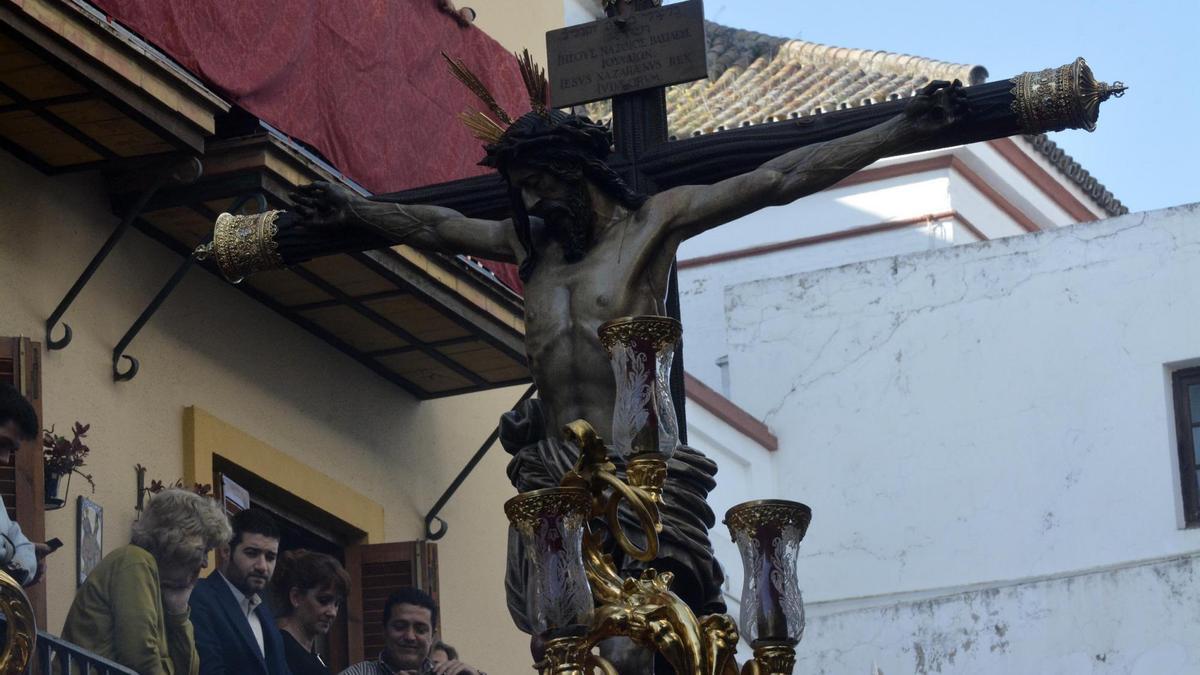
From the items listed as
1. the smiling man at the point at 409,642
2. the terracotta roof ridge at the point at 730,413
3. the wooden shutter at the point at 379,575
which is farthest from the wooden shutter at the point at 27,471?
the terracotta roof ridge at the point at 730,413

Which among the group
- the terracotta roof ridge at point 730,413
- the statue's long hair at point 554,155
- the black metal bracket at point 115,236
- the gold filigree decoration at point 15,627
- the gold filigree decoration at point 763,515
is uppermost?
the terracotta roof ridge at point 730,413

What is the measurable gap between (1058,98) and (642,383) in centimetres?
166

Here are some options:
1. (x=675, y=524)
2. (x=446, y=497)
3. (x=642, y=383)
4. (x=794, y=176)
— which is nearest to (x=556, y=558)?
(x=642, y=383)

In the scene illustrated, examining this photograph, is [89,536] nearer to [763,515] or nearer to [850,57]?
[763,515]

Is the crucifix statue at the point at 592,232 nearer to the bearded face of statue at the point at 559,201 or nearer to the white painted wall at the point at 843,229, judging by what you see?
the bearded face of statue at the point at 559,201

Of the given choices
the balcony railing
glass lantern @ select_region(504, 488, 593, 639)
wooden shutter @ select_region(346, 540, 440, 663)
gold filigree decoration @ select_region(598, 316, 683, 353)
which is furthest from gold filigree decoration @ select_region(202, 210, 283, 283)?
wooden shutter @ select_region(346, 540, 440, 663)

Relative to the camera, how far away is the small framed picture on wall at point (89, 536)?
1184 cm

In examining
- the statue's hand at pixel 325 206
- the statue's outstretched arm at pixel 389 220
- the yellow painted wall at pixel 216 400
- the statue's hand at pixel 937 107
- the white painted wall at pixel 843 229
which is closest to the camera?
the statue's hand at pixel 937 107

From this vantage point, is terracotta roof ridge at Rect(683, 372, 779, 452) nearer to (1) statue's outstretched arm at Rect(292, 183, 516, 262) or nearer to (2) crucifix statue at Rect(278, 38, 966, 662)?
(1) statue's outstretched arm at Rect(292, 183, 516, 262)

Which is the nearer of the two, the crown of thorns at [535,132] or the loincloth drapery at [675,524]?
the loincloth drapery at [675,524]

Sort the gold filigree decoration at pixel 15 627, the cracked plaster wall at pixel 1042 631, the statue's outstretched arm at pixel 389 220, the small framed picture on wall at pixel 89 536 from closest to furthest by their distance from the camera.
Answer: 1. the gold filigree decoration at pixel 15 627
2. the statue's outstretched arm at pixel 389 220
3. the small framed picture on wall at pixel 89 536
4. the cracked plaster wall at pixel 1042 631

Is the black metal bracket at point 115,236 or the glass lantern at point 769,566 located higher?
the black metal bracket at point 115,236

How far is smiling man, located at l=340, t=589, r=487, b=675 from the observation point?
1395 centimetres

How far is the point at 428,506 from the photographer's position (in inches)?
602
